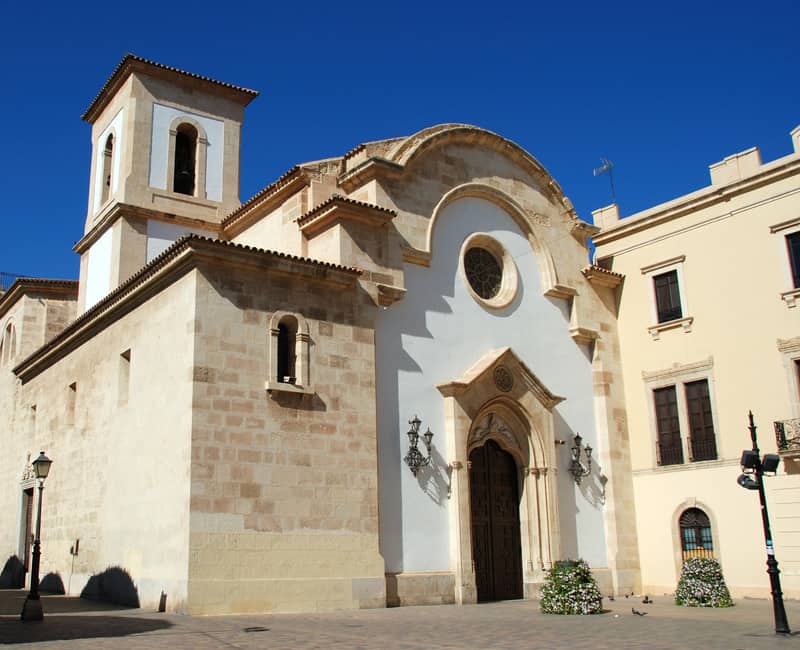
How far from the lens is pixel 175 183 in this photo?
25.1 metres

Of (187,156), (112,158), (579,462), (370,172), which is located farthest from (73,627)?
(112,158)

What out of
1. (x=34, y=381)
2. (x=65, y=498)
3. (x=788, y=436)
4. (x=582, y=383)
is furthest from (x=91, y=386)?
(x=788, y=436)

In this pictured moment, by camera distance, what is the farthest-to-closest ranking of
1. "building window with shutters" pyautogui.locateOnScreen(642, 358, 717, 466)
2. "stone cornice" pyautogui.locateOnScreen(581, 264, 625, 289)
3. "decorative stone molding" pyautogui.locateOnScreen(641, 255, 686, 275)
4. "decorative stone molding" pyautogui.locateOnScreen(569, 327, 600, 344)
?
"stone cornice" pyautogui.locateOnScreen(581, 264, 625, 289) → "decorative stone molding" pyautogui.locateOnScreen(569, 327, 600, 344) → "decorative stone molding" pyautogui.locateOnScreen(641, 255, 686, 275) → "building window with shutters" pyautogui.locateOnScreen(642, 358, 717, 466)

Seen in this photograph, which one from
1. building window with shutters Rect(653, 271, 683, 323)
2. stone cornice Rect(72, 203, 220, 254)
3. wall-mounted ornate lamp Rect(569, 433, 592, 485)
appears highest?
stone cornice Rect(72, 203, 220, 254)

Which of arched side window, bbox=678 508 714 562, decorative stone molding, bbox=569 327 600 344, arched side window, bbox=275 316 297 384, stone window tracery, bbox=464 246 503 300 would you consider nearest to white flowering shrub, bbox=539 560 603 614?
arched side window, bbox=678 508 714 562

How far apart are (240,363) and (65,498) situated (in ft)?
24.6

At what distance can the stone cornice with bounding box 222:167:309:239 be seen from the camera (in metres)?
19.2

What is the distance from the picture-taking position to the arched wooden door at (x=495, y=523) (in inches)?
734

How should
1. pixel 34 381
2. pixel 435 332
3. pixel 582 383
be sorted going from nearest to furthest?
pixel 435 332, pixel 582 383, pixel 34 381

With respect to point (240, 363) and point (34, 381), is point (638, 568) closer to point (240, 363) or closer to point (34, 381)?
point (240, 363)

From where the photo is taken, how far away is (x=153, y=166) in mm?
24516

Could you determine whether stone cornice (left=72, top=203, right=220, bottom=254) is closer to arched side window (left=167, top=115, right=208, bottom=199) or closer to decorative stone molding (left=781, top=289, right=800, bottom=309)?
arched side window (left=167, top=115, right=208, bottom=199)

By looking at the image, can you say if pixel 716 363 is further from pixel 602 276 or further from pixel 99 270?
pixel 99 270

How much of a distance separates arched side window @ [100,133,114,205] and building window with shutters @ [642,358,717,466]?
16651mm
